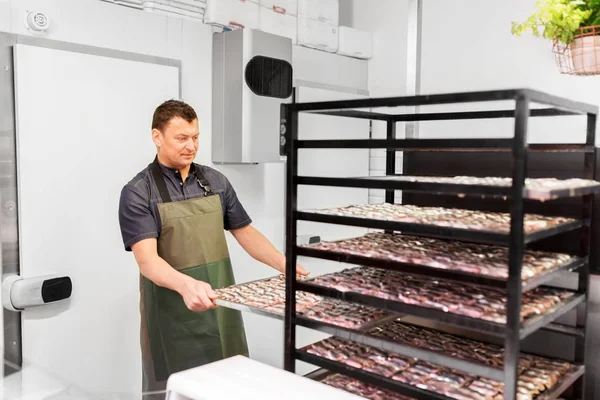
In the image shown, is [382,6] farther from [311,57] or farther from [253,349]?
[253,349]

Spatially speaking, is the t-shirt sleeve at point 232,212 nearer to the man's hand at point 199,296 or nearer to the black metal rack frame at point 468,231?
the man's hand at point 199,296

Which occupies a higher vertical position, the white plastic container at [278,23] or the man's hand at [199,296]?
the white plastic container at [278,23]

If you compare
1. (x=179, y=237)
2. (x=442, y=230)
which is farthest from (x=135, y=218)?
(x=442, y=230)

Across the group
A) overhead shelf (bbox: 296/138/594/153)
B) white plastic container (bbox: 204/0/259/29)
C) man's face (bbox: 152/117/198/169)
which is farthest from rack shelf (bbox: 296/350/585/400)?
white plastic container (bbox: 204/0/259/29)

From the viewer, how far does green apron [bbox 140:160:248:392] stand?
9.08ft

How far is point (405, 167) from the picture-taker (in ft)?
8.87

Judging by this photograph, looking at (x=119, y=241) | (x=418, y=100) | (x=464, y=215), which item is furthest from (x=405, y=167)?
(x=119, y=241)

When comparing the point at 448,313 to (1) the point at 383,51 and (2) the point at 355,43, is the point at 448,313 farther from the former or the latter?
(1) the point at 383,51

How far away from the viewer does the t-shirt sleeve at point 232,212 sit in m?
3.01

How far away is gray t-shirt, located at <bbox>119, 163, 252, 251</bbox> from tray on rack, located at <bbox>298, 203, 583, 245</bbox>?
3.60ft

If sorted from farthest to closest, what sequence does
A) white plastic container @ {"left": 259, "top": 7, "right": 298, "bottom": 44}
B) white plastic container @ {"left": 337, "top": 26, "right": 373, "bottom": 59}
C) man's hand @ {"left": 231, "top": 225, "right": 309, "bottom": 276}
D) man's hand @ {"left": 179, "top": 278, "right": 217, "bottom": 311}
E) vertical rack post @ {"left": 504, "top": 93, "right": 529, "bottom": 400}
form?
white plastic container @ {"left": 337, "top": 26, "right": 373, "bottom": 59}
white plastic container @ {"left": 259, "top": 7, "right": 298, "bottom": 44}
man's hand @ {"left": 231, "top": 225, "right": 309, "bottom": 276}
man's hand @ {"left": 179, "top": 278, "right": 217, "bottom": 311}
vertical rack post @ {"left": 504, "top": 93, "right": 529, "bottom": 400}

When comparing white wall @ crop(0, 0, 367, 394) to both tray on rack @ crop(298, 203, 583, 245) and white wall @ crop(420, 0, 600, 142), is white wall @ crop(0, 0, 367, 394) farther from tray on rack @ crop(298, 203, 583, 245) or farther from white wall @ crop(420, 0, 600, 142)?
tray on rack @ crop(298, 203, 583, 245)

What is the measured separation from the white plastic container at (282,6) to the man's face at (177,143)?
1297 mm

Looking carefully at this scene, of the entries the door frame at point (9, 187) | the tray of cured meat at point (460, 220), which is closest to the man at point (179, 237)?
the door frame at point (9, 187)
